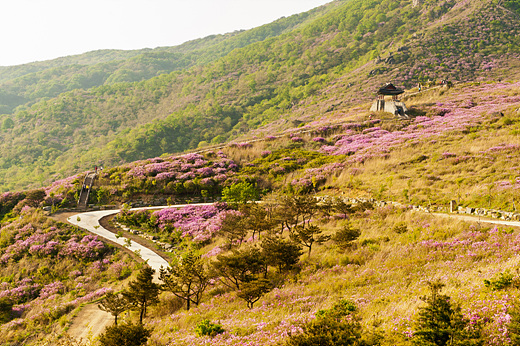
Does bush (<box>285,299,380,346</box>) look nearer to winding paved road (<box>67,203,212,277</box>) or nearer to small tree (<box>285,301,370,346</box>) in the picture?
small tree (<box>285,301,370,346</box>)

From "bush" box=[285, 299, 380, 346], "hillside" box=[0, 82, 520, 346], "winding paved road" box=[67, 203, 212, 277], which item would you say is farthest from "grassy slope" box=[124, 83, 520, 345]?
"winding paved road" box=[67, 203, 212, 277]

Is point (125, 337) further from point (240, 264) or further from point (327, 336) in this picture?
point (327, 336)

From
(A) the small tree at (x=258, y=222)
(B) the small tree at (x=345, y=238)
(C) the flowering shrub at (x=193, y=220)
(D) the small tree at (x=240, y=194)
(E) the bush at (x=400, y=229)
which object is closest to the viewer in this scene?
(B) the small tree at (x=345, y=238)

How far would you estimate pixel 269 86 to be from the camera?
109688mm

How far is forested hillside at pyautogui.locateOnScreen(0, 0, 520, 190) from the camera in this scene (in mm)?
71250

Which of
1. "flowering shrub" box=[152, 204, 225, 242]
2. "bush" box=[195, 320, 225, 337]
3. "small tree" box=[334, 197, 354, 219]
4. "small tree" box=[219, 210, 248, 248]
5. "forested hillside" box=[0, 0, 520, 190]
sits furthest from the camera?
"forested hillside" box=[0, 0, 520, 190]

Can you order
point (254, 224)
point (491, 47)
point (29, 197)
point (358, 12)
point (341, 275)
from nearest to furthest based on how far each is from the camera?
point (341, 275), point (254, 224), point (29, 197), point (491, 47), point (358, 12)

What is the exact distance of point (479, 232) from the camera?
12.2 m

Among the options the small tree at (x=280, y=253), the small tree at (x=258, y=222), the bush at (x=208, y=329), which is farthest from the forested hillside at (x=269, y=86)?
the bush at (x=208, y=329)

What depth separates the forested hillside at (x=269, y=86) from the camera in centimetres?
7125

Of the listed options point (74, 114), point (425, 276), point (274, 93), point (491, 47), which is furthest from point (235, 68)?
point (425, 276)

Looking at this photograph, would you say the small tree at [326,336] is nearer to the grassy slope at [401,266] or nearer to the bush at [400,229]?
the grassy slope at [401,266]

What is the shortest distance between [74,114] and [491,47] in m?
133

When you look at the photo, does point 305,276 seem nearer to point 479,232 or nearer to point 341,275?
point 341,275
